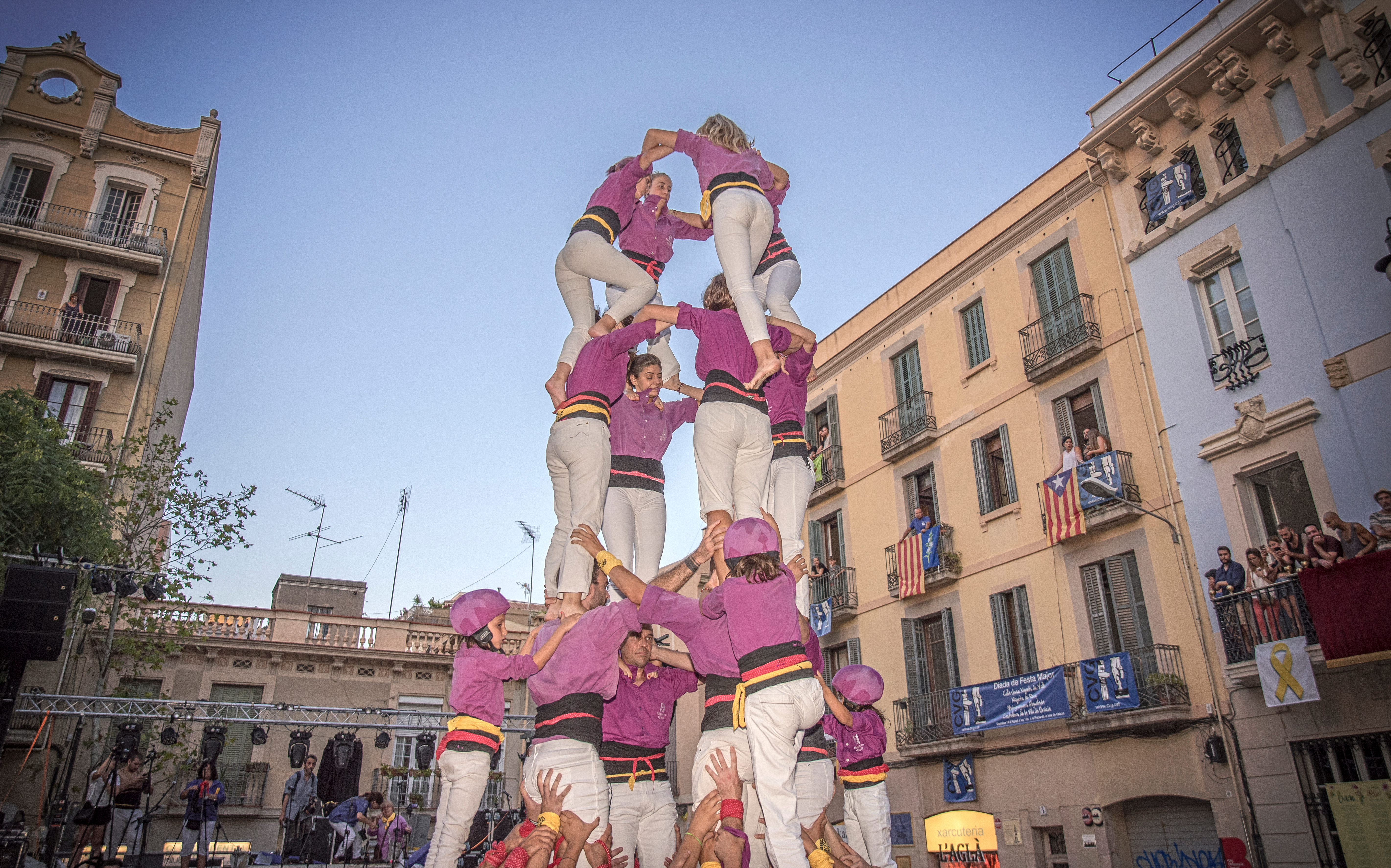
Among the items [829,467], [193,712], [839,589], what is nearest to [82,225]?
[193,712]

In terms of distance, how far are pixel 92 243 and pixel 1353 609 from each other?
31.6 metres

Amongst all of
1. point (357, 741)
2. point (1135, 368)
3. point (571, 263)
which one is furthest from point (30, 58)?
point (1135, 368)

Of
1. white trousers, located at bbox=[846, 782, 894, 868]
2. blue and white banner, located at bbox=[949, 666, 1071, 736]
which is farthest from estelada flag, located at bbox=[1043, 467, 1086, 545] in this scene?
white trousers, located at bbox=[846, 782, 894, 868]

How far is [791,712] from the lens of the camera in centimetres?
523

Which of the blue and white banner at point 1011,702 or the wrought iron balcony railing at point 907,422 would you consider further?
the wrought iron balcony railing at point 907,422

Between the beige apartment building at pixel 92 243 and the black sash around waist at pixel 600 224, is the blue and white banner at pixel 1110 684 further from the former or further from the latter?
the beige apartment building at pixel 92 243

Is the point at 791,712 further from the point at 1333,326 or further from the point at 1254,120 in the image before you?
the point at 1254,120

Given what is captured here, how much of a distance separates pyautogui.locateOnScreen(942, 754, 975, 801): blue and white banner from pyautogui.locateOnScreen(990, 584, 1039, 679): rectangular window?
6.88 ft

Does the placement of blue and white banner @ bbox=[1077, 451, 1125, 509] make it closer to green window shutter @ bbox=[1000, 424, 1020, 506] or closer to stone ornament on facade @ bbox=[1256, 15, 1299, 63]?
green window shutter @ bbox=[1000, 424, 1020, 506]

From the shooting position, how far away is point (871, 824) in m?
6.86

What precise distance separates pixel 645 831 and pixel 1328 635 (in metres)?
11.0

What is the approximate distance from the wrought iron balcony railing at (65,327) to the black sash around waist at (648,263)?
24.0 meters

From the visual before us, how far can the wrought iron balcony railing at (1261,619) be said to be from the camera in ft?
44.4

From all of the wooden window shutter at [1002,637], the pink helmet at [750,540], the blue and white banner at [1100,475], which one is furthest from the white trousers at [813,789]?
the wooden window shutter at [1002,637]
